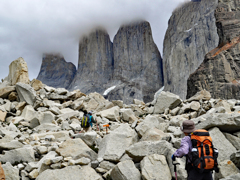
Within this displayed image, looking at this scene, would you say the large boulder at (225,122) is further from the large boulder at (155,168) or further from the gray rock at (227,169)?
the large boulder at (155,168)

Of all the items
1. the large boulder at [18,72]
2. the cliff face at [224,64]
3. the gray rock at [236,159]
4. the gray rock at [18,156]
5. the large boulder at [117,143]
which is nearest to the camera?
the gray rock at [236,159]

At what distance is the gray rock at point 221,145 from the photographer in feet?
20.2

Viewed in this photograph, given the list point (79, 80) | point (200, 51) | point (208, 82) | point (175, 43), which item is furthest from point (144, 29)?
point (208, 82)

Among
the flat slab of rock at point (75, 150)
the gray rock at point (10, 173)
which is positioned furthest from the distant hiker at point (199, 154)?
the gray rock at point (10, 173)

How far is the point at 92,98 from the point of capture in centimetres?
2203

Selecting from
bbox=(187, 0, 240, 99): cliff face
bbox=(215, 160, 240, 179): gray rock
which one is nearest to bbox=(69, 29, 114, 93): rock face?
bbox=(187, 0, 240, 99): cliff face

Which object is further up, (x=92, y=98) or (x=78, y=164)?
(x=92, y=98)

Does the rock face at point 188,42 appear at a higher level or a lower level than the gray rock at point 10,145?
higher

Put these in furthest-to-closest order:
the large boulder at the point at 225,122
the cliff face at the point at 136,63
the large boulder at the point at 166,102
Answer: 1. the cliff face at the point at 136,63
2. the large boulder at the point at 166,102
3. the large boulder at the point at 225,122

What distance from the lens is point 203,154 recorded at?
12.9 ft

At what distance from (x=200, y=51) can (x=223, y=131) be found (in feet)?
205

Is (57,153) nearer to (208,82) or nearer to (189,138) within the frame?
(189,138)

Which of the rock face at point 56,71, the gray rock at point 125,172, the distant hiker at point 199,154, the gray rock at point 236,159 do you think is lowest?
the gray rock at point 125,172

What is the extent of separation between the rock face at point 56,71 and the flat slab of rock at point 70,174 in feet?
301
